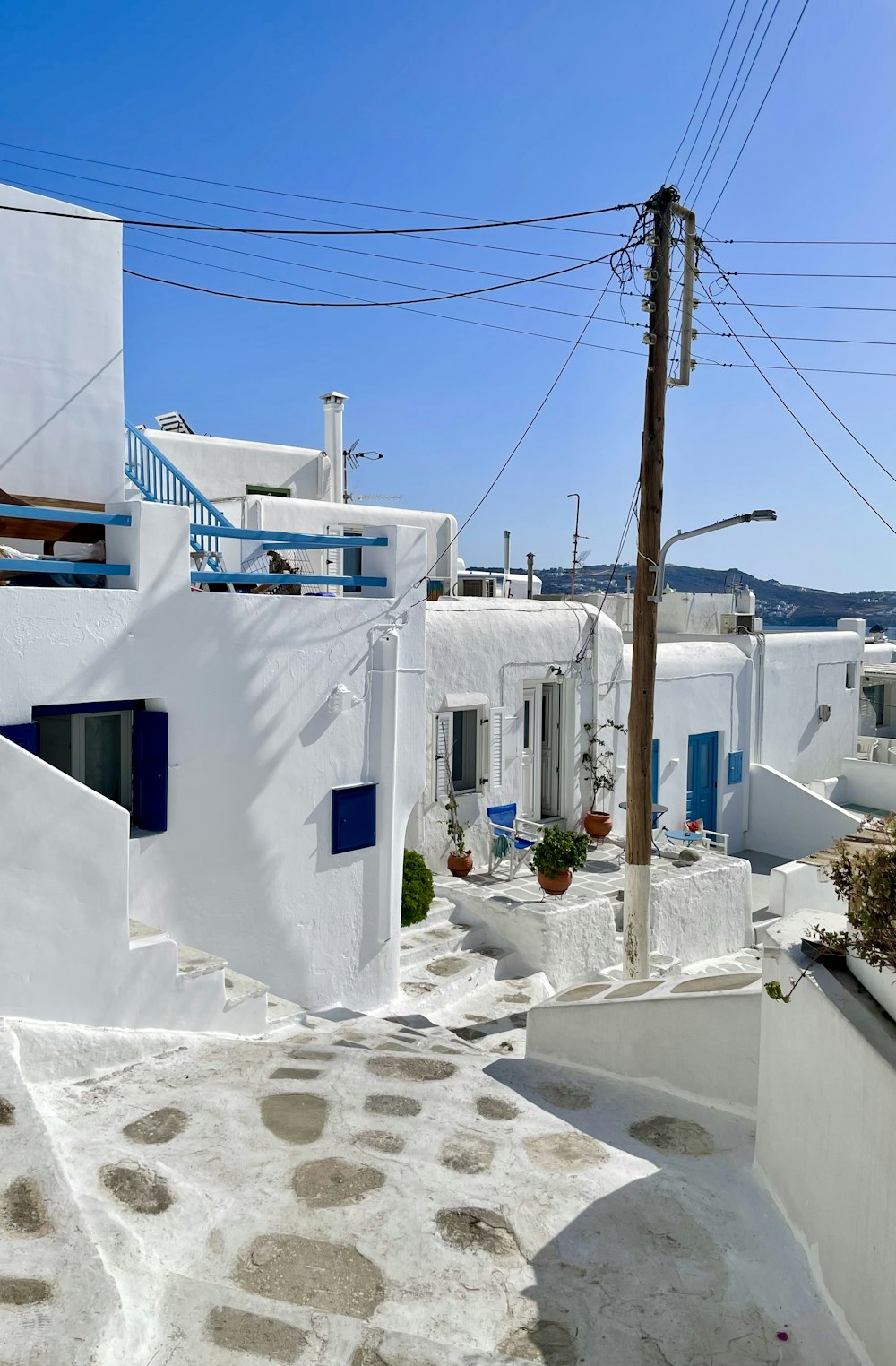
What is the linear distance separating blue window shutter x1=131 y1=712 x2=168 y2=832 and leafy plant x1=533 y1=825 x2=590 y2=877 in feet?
19.4

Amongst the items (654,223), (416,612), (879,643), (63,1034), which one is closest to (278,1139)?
(63,1034)

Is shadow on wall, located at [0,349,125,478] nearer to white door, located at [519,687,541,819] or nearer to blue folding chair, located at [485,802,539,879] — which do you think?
blue folding chair, located at [485,802,539,879]

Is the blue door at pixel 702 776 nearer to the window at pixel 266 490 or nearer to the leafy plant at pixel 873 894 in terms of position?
the window at pixel 266 490

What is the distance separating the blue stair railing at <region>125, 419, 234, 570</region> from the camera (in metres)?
11.2

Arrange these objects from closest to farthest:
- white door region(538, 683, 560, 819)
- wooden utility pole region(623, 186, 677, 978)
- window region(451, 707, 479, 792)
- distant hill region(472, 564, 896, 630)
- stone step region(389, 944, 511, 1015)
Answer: stone step region(389, 944, 511, 1015)
wooden utility pole region(623, 186, 677, 978)
window region(451, 707, 479, 792)
white door region(538, 683, 560, 819)
distant hill region(472, 564, 896, 630)

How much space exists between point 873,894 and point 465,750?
10.7 meters

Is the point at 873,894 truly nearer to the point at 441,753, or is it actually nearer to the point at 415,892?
the point at 415,892

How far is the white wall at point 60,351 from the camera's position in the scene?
31.7 feet

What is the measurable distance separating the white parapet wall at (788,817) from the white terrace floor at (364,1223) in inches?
558

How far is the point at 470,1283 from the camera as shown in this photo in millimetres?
4262

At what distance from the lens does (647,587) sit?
11055 mm

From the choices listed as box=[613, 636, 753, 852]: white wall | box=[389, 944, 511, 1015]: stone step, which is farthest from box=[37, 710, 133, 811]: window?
box=[613, 636, 753, 852]: white wall

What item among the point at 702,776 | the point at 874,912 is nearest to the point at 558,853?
the point at 702,776

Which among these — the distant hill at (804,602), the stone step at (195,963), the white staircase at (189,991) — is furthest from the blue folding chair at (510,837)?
the distant hill at (804,602)
